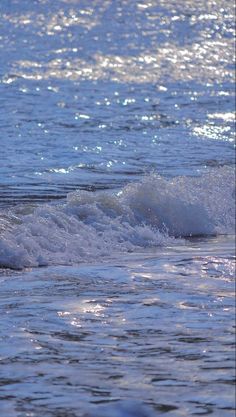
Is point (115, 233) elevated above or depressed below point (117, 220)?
below

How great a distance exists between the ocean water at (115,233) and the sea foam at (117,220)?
0.02 m

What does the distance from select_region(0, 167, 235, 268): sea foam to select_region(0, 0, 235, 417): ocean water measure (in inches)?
0.8

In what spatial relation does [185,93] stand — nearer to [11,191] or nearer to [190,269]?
[11,191]

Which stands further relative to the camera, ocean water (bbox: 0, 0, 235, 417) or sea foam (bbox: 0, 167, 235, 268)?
sea foam (bbox: 0, 167, 235, 268)

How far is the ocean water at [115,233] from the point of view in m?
6.05

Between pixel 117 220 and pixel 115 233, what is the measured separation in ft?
1.83

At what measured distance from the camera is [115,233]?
11039 mm

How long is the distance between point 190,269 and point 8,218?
2312 mm

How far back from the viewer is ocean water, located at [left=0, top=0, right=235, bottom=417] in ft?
19.8

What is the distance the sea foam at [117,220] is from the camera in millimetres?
9992

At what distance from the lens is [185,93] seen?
22.6m

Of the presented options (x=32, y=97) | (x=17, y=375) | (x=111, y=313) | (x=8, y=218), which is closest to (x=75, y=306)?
(x=111, y=313)

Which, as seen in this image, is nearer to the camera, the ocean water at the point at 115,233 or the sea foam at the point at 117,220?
the ocean water at the point at 115,233

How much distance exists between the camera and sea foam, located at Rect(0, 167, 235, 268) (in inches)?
393
